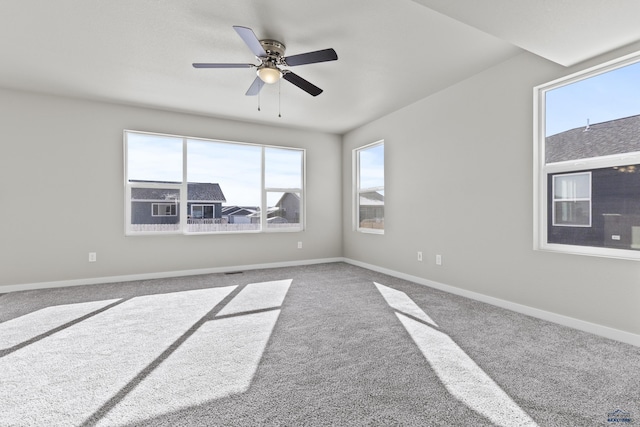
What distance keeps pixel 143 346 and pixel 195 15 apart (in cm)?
256

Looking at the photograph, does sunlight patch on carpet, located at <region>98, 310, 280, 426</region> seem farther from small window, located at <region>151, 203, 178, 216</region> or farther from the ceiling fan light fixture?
small window, located at <region>151, 203, 178, 216</region>

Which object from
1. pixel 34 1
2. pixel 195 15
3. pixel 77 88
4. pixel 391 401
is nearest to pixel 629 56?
pixel 391 401

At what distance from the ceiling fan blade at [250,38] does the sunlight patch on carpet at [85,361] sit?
2365 mm

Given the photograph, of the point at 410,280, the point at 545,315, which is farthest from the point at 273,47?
the point at 545,315

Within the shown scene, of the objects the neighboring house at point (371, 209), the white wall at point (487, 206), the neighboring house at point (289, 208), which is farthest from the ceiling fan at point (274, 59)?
the neighboring house at point (289, 208)

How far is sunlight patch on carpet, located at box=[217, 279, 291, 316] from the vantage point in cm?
309

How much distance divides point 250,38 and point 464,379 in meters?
2.73

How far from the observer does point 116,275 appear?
168 inches

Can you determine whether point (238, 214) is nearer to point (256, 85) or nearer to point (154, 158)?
point (154, 158)

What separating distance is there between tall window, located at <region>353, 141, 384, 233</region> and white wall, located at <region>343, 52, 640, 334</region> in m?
Answer: 0.37

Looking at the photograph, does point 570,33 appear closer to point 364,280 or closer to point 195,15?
point 195,15

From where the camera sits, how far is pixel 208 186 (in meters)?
4.90

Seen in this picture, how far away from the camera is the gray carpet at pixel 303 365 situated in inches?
58.4

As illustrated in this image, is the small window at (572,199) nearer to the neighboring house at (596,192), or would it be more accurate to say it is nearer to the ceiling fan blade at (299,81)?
the neighboring house at (596,192)
